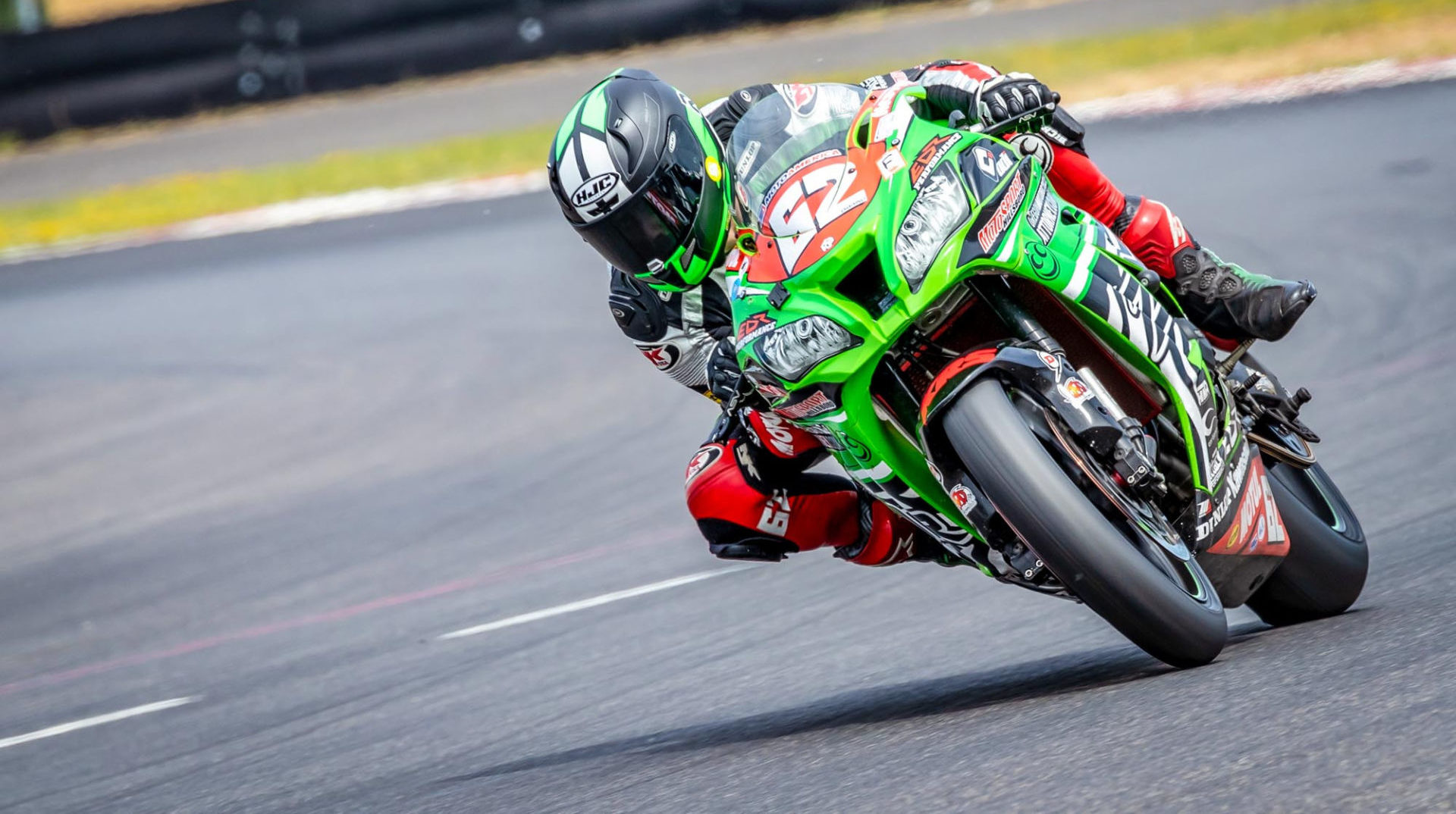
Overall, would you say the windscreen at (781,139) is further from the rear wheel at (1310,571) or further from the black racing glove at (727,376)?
the rear wheel at (1310,571)

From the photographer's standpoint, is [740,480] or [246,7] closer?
[740,480]

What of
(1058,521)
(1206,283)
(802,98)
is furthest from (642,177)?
(1206,283)

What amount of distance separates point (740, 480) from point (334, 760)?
1.39 metres

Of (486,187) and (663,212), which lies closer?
(663,212)

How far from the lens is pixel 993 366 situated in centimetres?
324

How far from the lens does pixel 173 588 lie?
738 cm

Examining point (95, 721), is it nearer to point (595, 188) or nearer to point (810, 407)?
point (595, 188)

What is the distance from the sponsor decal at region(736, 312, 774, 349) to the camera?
3.46 meters

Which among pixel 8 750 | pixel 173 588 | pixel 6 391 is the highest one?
pixel 8 750

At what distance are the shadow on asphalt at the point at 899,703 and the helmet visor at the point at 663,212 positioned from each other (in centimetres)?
118

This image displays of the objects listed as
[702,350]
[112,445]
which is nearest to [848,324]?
[702,350]

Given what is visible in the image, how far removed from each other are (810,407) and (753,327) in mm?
217

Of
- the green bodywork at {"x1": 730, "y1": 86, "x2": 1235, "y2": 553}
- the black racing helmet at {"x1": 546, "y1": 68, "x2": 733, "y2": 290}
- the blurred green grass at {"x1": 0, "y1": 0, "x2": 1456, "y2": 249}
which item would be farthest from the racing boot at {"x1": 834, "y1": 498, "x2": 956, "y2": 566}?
the blurred green grass at {"x1": 0, "y1": 0, "x2": 1456, "y2": 249}

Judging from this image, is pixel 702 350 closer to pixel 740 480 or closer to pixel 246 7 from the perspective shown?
pixel 740 480
